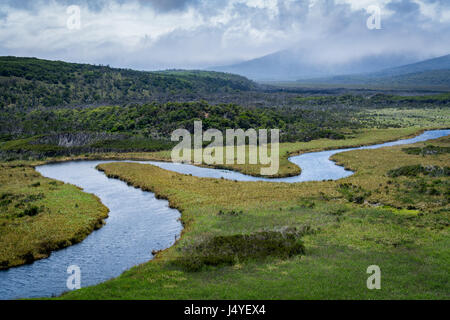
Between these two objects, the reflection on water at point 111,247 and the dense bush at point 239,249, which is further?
the reflection on water at point 111,247

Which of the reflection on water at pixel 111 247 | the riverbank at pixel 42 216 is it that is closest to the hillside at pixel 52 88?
the riverbank at pixel 42 216

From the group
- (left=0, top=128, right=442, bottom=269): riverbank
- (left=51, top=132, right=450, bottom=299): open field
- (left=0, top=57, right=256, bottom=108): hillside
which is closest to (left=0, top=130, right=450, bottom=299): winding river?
(left=0, top=128, right=442, bottom=269): riverbank

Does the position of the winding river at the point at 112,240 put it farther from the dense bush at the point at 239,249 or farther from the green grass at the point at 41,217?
the dense bush at the point at 239,249

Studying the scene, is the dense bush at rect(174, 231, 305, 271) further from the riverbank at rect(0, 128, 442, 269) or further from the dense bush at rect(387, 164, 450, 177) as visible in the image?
the dense bush at rect(387, 164, 450, 177)

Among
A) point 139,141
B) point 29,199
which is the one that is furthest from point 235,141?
point 29,199

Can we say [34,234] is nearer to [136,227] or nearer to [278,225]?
[136,227]

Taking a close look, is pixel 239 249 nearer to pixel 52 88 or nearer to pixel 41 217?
pixel 41 217
